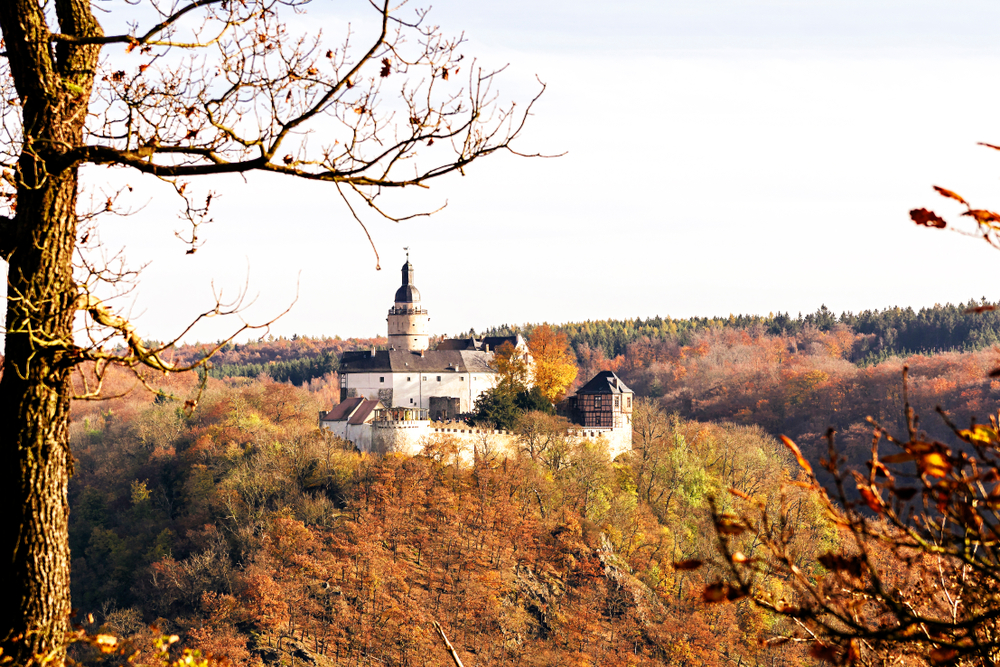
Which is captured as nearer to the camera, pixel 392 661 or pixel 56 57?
pixel 56 57

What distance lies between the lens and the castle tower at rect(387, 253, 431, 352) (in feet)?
204

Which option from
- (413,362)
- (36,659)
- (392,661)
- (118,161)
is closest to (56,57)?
(118,161)

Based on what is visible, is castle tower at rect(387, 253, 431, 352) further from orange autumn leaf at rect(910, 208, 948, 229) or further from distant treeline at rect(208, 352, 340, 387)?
orange autumn leaf at rect(910, 208, 948, 229)

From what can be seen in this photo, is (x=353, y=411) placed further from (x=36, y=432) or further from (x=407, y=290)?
(x=36, y=432)

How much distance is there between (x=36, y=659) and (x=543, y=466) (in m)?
48.4

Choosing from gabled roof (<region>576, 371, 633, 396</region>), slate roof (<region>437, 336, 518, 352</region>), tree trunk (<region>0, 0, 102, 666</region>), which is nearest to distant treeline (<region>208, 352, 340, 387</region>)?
slate roof (<region>437, 336, 518, 352</region>)

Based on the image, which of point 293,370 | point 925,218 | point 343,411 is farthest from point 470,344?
point 925,218

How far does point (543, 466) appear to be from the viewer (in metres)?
52.9

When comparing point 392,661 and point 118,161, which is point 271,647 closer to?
point 392,661

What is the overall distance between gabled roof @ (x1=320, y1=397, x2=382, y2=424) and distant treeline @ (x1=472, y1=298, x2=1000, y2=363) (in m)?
55.6

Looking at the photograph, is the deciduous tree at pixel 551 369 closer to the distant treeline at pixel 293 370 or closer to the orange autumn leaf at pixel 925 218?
the distant treeline at pixel 293 370

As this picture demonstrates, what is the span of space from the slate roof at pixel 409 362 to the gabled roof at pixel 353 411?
3093 mm

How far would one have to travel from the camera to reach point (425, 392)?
5766cm

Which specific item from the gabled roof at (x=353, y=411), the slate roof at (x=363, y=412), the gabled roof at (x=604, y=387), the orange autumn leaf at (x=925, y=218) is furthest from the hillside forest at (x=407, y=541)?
the orange autumn leaf at (x=925, y=218)
